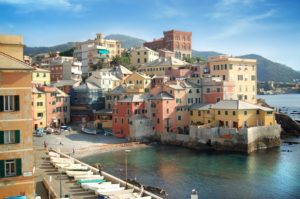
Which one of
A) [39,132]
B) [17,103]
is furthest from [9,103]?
[39,132]

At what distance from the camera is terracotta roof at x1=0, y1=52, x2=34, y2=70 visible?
1024 inches

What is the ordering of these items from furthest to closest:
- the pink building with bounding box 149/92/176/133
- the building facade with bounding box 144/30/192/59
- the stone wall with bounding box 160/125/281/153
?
the building facade with bounding box 144/30/192/59 → the pink building with bounding box 149/92/176/133 → the stone wall with bounding box 160/125/281/153

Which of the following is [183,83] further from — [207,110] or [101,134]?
[101,134]

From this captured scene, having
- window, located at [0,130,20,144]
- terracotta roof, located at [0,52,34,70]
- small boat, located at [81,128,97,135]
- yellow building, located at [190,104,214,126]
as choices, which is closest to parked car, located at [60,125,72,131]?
small boat, located at [81,128,97,135]

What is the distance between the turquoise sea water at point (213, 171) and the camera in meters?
45.3

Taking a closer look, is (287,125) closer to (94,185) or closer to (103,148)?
(103,148)

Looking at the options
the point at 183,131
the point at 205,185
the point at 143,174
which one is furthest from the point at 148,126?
the point at 205,185

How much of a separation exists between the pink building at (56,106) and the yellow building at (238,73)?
39725 mm

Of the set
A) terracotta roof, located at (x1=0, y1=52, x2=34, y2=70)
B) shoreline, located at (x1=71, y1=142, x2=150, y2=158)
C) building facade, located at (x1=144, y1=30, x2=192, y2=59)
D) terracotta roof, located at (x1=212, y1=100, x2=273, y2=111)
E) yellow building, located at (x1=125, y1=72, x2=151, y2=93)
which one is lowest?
shoreline, located at (x1=71, y1=142, x2=150, y2=158)

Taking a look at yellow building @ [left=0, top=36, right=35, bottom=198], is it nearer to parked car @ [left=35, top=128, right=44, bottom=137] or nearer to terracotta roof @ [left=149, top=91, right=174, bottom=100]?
parked car @ [left=35, top=128, right=44, bottom=137]

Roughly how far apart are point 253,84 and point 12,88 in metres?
83.3

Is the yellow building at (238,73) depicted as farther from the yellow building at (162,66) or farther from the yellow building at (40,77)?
the yellow building at (40,77)

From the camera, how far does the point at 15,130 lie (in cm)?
2639

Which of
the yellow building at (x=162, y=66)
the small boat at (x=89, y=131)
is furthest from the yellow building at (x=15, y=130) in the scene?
the yellow building at (x=162, y=66)
